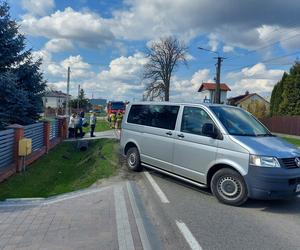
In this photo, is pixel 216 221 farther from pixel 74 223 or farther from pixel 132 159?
pixel 132 159

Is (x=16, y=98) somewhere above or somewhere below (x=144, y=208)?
above

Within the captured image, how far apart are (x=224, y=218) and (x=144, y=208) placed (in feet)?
4.75

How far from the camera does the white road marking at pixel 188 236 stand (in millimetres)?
4684

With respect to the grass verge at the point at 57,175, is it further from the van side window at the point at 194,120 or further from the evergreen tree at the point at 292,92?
the evergreen tree at the point at 292,92

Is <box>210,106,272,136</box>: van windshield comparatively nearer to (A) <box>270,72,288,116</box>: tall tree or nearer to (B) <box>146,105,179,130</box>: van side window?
(B) <box>146,105,179,130</box>: van side window

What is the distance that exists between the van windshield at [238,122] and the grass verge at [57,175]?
3593mm

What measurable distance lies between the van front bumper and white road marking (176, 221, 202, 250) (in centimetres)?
159

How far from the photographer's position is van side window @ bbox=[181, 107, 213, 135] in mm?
7548

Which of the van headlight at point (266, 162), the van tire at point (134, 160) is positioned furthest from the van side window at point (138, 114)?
the van headlight at point (266, 162)

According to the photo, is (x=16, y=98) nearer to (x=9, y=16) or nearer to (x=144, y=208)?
(x=9, y=16)

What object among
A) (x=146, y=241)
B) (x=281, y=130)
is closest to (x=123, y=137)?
(x=146, y=241)

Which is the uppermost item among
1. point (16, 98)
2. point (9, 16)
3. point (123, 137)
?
point (9, 16)

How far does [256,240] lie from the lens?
497cm

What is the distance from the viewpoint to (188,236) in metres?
5.04
